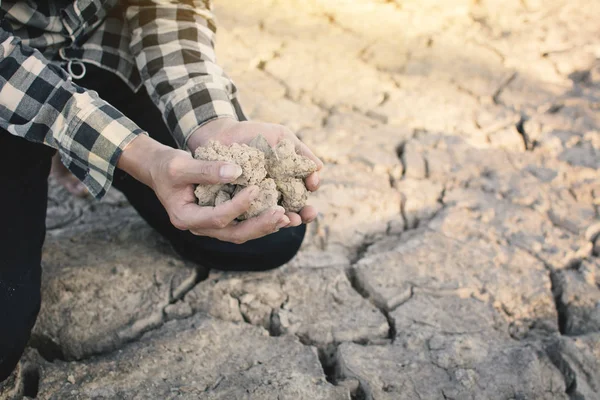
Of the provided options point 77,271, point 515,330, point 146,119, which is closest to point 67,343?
point 77,271

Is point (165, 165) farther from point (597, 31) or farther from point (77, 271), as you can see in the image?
point (597, 31)

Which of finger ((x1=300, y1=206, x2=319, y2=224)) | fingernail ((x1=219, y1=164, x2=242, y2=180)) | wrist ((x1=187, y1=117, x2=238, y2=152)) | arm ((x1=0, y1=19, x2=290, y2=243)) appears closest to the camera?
fingernail ((x1=219, y1=164, x2=242, y2=180))

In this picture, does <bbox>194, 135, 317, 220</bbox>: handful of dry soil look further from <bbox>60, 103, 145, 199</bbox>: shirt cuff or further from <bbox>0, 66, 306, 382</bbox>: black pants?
<bbox>0, 66, 306, 382</bbox>: black pants

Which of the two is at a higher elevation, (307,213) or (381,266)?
(307,213)

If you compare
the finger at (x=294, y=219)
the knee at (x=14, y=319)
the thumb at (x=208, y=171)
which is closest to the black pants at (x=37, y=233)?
the knee at (x=14, y=319)

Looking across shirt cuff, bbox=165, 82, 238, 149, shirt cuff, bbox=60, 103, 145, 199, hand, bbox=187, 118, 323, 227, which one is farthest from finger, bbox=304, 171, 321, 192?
shirt cuff, bbox=60, 103, 145, 199

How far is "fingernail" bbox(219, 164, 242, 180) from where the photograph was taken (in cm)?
122

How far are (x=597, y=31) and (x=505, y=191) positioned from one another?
189 centimetres

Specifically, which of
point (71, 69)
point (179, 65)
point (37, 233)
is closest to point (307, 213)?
point (179, 65)

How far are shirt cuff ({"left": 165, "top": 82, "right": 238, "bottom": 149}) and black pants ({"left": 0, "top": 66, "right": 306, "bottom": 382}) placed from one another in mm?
195

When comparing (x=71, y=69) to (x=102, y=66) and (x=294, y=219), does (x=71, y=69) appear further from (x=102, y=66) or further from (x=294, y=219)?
(x=294, y=219)

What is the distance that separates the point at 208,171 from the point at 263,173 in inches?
6.6

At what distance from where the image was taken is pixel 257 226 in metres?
1.31

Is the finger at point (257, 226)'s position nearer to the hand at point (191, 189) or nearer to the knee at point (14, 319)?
the hand at point (191, 189)
